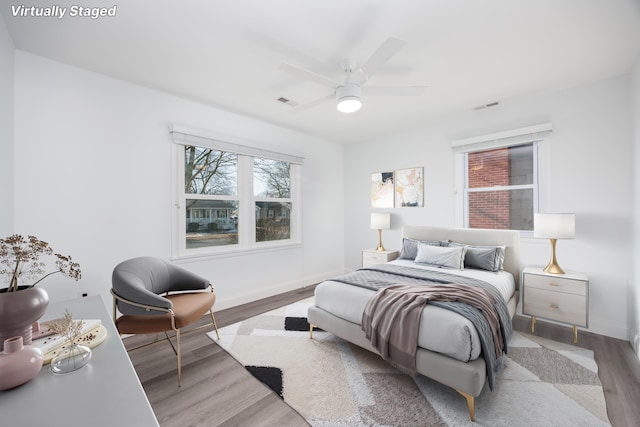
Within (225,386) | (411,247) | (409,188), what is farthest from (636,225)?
(225,386)

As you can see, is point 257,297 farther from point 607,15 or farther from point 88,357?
point 607,15

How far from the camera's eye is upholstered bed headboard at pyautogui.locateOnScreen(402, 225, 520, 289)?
328 cm

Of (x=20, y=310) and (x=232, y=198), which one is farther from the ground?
(x=232, y=198)

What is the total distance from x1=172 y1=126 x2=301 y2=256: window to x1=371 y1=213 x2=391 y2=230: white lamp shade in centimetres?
128

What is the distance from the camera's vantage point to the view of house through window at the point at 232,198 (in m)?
3.47

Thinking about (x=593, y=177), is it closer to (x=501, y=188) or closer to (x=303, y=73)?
(x=501, y=188)

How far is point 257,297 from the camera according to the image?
396 cm

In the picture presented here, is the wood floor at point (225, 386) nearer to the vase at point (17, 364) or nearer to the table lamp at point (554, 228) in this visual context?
the table lamp at point (554, 228)

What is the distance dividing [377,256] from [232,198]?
2.42 meters

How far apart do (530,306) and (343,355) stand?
2.09m

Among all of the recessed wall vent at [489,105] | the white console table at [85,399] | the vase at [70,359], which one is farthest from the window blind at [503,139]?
the vase at [70,359]

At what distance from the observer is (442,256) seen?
131 inches

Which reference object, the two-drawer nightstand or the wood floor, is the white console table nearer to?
the wood floor

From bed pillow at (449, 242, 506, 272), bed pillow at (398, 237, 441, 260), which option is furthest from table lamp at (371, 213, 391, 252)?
bed pillow at (449, 242, 506, 272)
